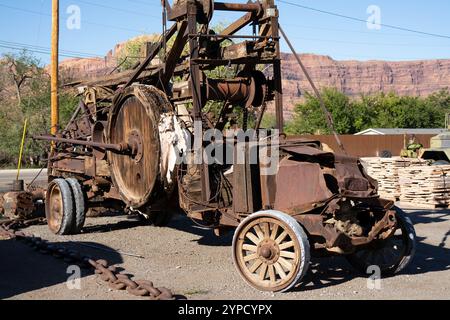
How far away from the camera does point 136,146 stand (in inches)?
385

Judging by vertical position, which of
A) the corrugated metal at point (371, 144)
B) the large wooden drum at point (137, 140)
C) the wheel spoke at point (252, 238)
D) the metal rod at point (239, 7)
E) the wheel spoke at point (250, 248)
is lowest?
the wheel spoke at point (250, 248)

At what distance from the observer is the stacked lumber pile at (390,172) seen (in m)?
18.2

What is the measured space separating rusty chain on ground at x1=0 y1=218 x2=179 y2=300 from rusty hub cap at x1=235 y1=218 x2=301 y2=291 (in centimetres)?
116

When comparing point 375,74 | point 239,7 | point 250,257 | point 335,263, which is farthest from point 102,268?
point 375,74

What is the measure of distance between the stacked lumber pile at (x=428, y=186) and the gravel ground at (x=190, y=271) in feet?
15.1

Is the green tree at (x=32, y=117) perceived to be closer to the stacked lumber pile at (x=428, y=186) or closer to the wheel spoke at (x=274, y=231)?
the stacked lumber pile at (x=428, y=186)

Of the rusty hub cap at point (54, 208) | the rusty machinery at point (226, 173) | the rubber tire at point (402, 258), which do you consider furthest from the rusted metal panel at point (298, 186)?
the rusty hub cap at point (54, 208)

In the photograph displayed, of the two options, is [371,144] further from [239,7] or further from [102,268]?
[102,268]

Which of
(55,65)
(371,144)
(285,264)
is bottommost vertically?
(285,264)

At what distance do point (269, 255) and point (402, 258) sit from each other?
1.97 m

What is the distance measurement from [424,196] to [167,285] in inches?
439

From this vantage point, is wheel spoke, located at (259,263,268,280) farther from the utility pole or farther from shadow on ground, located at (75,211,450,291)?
the utility pole

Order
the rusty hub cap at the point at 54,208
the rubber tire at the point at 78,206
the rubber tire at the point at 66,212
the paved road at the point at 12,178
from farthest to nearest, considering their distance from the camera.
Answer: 1. the paved road at the point at 12,178
2. the rusty hub cap at the point at 54,208
3. the rubber tire at the point at 78,206
4. the rubber tire at the point at 66,212

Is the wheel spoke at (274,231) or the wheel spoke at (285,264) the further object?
the wheel spoke at (274,231)
